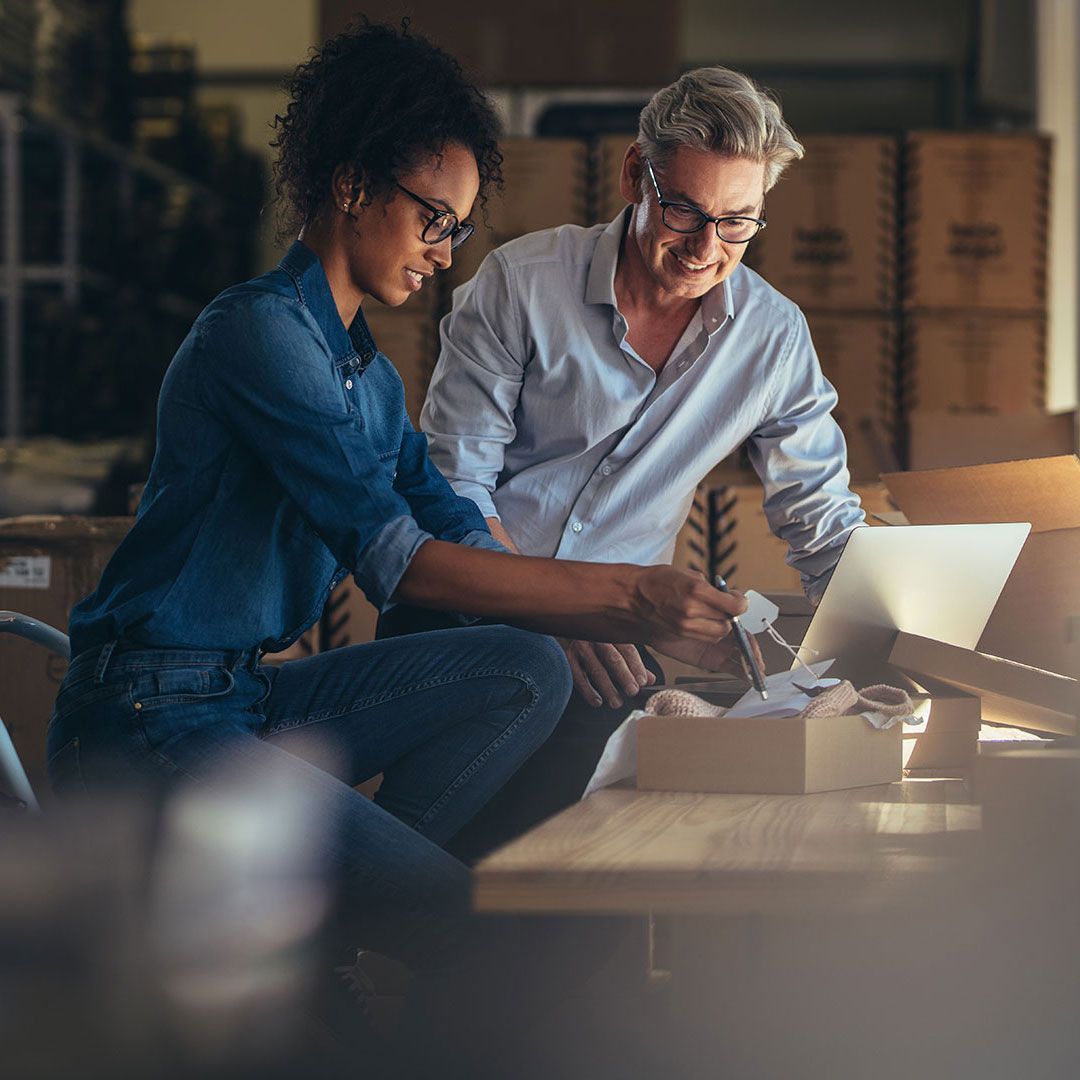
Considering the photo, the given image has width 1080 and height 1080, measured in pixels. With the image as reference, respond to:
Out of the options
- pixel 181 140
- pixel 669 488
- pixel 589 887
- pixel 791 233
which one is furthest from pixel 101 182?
pixel 589 887

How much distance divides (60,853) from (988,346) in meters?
3.20

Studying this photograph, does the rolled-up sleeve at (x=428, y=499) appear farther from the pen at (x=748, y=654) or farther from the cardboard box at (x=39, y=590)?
the cardboard box at (x=39, y=590)

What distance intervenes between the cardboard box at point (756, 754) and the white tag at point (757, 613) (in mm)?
87

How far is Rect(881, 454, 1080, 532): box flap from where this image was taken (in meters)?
1.76

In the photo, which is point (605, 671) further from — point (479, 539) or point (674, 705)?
point (674, 705)

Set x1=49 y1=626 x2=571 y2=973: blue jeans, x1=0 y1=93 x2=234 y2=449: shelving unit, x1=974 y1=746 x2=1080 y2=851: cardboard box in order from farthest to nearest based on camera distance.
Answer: x1=0 y1=93 x2=234 y2=449: shelving unit < x1=49 y1=626 x2=571 y2=973: blue jeans < x1=974 y1=746 x2=1080 y2=851: cardboard box

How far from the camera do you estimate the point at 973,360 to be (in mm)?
3934

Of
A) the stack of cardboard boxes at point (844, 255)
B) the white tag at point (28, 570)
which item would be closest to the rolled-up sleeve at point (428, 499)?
the white tag at point (28, 570)

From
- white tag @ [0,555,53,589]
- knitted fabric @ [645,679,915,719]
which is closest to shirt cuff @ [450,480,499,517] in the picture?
knitted fabric @ [645,679,915,719]

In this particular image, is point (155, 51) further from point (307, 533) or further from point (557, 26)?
point (307, 533)

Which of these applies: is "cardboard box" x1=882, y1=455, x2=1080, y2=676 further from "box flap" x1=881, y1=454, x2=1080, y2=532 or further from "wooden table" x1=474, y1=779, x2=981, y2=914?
"wooden table" x1=474, y1=779, x2=981, y2=914

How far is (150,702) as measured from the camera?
121cm

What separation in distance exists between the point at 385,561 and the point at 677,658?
0.31 m

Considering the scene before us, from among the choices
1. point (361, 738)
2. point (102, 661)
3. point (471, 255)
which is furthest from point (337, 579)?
point (471, 255)
